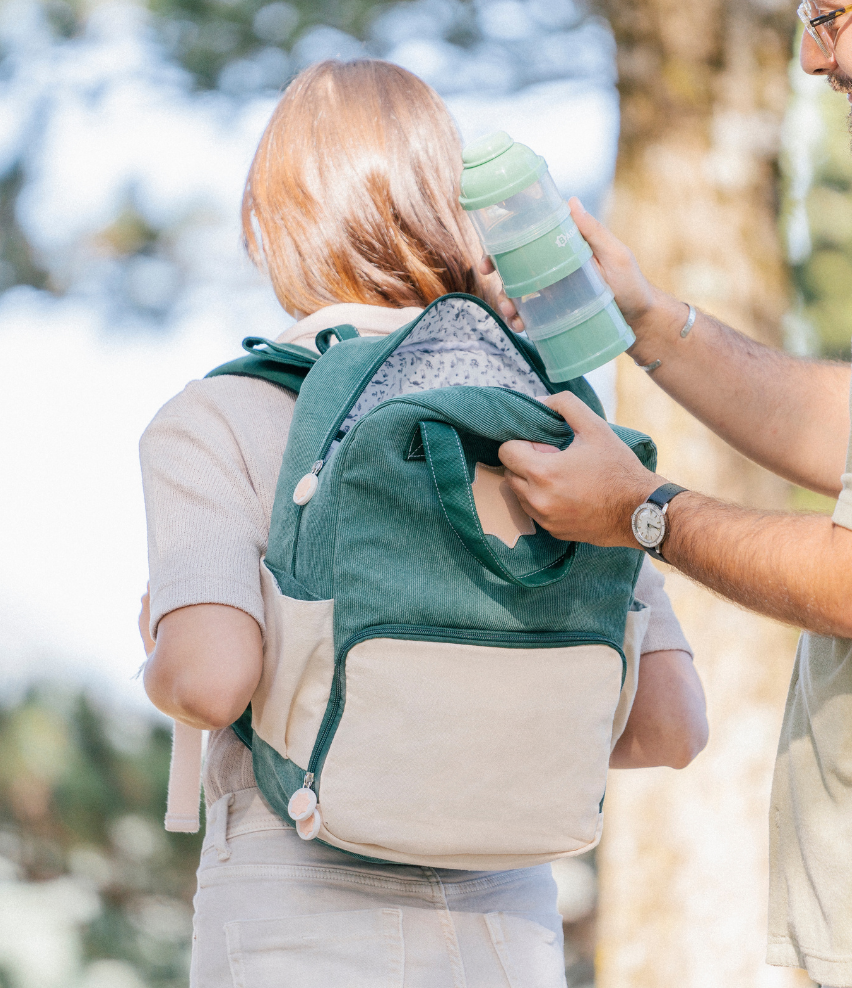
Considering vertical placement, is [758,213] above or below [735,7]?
below

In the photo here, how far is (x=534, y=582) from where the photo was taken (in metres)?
1.13

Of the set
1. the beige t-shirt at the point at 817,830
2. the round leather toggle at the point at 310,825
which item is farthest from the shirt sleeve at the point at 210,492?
the beige t-shirt at the point at 817,830

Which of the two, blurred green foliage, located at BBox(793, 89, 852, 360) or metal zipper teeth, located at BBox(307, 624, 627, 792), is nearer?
metal zipper teeth, located at BBox(307, 624, 627, 792)

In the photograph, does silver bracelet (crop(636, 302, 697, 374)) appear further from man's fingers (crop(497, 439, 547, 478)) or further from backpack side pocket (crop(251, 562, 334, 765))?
backpack side pocket (crop(251, 562, 334, 765))

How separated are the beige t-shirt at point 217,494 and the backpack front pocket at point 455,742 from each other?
0.56 feet

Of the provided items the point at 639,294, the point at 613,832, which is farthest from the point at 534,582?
the point at 613,832

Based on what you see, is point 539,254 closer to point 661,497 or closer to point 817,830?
point 661,497

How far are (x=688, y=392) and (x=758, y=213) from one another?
5.96 feet

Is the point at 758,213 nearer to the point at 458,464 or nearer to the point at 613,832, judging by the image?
the point at 613,832

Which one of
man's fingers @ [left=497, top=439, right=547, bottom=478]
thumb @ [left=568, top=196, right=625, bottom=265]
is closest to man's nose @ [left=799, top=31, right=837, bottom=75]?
thumb @ [left=568, top=196, right=625, bottom=265]

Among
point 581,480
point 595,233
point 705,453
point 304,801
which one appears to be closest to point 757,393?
point 595,233

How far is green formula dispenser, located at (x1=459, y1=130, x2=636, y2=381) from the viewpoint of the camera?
1.28m

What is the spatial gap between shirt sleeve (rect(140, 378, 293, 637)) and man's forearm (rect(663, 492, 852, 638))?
51cm

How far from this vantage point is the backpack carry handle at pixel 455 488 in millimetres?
1088
